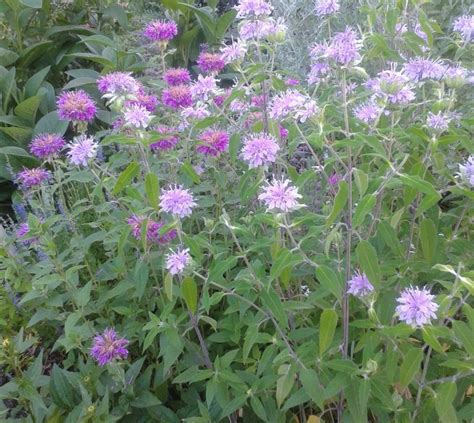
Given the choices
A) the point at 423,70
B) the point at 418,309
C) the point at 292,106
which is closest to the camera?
the point at 418,309

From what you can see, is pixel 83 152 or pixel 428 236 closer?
pixel 428 236

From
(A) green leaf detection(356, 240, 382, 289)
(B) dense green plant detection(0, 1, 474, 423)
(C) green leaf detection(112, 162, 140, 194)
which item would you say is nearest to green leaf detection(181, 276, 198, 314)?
(B) dense green plant detection(0, 1, 474, 423)

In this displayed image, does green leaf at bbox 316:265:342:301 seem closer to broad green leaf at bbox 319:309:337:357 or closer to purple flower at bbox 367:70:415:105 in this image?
broad green leaf at bbox 319:309:337:357

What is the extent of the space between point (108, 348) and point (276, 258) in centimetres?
56

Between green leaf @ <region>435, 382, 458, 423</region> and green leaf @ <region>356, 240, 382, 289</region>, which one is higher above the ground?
green leaf @ <region>356, 240, 382, 289</region>

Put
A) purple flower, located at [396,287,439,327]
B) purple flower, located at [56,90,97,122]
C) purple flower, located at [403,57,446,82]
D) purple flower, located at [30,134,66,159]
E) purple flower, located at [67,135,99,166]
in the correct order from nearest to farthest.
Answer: purple flower, located at [396,287,439,327] → purple flower, located at [403,57,446,82] → purple flower, located at [67,135,99,166] → purple flower, located at [56,90,97,122] → purple flower, located at [30,134,66,159]

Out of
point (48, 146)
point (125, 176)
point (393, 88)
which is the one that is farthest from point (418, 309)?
point (48, 146)

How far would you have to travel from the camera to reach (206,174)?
1937 mm

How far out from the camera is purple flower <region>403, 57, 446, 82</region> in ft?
4.72

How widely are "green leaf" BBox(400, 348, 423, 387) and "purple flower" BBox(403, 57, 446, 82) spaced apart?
642 mm

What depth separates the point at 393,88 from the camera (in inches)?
48.3

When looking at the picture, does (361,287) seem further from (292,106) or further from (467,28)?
(467,28)

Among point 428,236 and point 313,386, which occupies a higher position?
point 428,236

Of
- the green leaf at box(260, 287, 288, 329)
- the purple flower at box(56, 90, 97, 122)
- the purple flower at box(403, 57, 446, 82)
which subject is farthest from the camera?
the purple flower at box(56, 90, 97, 122)
